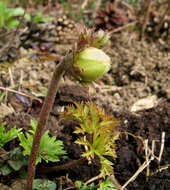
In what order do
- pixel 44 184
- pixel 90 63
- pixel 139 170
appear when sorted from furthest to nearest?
1. pixel 139 170
2. pixel 44 184
3. pixel 90 63

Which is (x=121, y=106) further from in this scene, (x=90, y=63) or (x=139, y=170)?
(x=90, y=63)

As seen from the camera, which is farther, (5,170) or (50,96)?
(5,170)

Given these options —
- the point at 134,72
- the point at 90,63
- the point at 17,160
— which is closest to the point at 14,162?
the point at 17,160

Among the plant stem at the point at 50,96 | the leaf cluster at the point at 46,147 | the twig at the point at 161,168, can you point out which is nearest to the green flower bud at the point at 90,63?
the plant stem at the point at 50,96

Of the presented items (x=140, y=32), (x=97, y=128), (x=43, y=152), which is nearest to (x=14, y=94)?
(x=43, y=152)

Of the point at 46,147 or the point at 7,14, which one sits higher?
the point at 7,14

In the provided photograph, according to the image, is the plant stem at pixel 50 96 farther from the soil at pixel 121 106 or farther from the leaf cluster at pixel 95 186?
the leaf cluster at pixel 95 186

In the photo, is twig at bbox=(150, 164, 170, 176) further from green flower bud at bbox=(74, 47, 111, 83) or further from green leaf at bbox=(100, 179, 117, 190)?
green flower bud at bbox=(74, 47, 111, 83)

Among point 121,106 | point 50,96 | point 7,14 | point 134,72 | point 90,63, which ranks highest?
point 7,14
